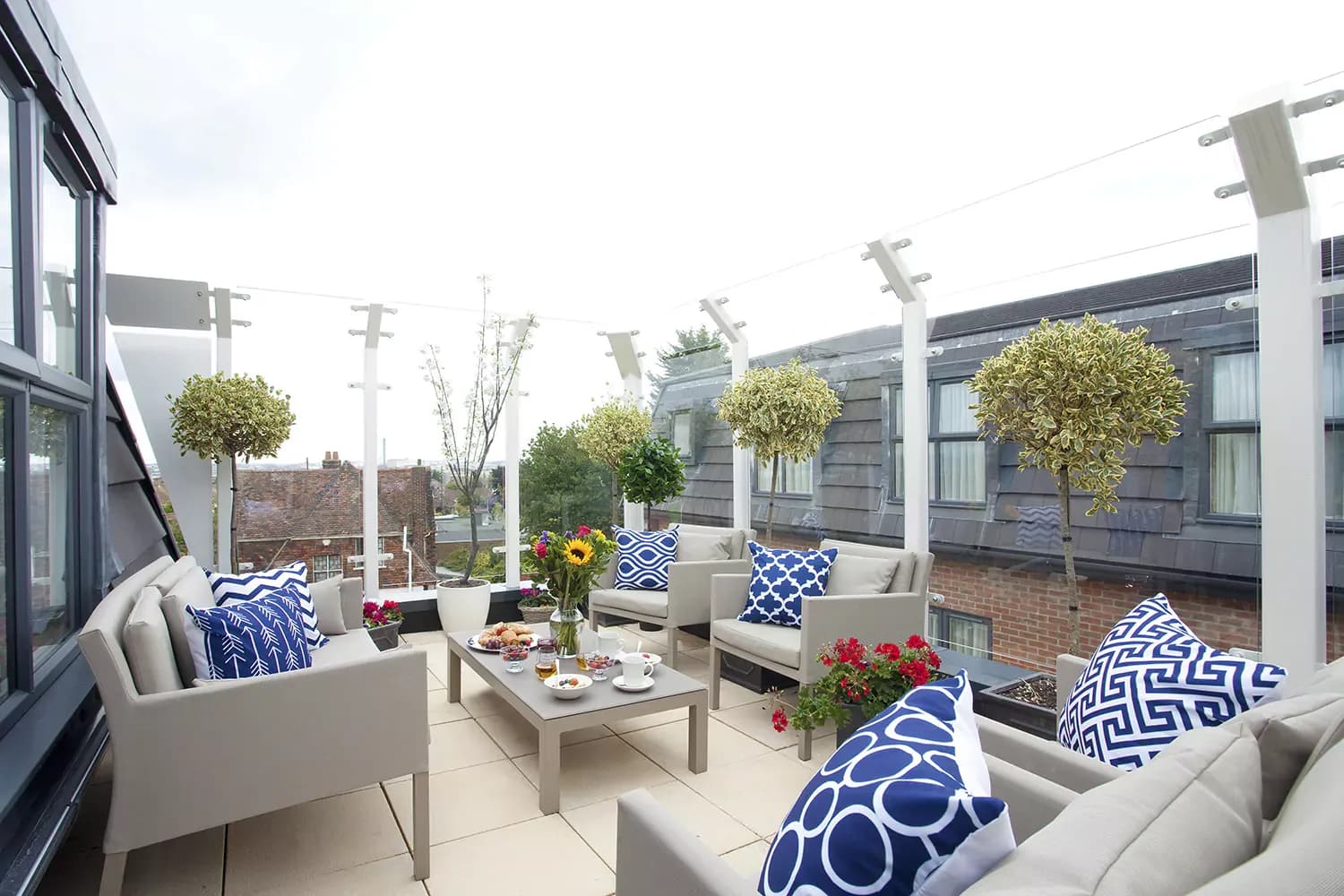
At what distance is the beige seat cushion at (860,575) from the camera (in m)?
3.72

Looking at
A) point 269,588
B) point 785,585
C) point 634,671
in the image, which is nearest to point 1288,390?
point 785,585

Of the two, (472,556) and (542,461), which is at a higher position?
(542,461)

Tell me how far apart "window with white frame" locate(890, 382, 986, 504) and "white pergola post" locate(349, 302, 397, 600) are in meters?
3.98

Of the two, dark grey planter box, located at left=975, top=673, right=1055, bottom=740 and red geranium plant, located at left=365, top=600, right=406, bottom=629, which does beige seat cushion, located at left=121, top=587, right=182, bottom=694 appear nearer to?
red geranium plant, located at left=365, top=600, right=406, bottom=629

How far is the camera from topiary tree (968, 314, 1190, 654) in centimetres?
282

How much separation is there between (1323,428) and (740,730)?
2750mm

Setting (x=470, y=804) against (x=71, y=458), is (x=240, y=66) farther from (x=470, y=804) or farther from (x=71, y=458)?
(x=470, y=804)

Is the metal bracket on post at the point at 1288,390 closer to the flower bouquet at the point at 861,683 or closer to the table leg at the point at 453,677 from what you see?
the flower bouquet at the point at 861,683

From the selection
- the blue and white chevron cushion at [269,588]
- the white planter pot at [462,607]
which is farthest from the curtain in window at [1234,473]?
the white planter pot at [462,607]

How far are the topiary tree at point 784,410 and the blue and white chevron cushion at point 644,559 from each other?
934 millimetres

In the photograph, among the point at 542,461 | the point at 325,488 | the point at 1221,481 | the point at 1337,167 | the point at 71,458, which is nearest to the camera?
the point at 1337,167

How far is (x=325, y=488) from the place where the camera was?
5406 mm

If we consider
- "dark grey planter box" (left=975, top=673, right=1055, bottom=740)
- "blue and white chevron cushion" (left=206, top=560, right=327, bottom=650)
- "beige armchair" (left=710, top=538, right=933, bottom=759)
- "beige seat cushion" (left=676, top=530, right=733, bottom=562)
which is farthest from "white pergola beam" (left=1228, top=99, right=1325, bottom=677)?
"blue and white chevron cushion" (left=206, top=560, right=327, bottom=650)

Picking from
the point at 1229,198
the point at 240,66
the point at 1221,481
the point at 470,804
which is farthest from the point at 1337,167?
the point at 240,66
